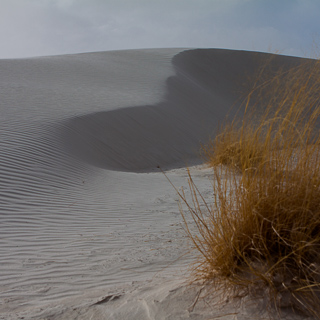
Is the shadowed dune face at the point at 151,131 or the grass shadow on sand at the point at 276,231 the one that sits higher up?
the grass shadow on sand at the point at 276,231

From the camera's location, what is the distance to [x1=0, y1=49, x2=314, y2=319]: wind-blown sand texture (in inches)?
121

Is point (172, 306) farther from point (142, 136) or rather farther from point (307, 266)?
point (142, 136)

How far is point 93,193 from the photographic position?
294 inches

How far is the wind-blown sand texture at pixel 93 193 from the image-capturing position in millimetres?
3074

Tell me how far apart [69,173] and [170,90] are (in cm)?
1351

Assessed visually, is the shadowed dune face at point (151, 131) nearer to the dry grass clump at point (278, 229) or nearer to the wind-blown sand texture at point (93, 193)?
the wind-blown sand texture at point (93, 193)

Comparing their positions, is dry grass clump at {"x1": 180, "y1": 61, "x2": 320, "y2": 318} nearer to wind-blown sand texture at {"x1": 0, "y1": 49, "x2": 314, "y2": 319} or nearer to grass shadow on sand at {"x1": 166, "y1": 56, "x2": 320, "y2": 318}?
grass shadow on sand at {"x1": 166, "y1": 56, "x2": 320, "y2": 318}

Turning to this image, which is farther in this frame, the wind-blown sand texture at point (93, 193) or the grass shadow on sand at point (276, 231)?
the wind-blown sand texture at point (93, 193)

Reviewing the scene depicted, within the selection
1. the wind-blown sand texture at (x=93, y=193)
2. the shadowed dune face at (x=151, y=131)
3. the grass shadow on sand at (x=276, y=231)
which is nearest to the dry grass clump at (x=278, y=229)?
the grass shadow on sand at (x=276, y=231)

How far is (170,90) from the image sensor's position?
21.2 meters

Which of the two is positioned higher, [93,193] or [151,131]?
[93,193]

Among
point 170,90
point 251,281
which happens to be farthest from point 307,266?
point 170,90

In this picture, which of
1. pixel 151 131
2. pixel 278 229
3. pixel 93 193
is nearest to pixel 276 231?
pixel 278 229

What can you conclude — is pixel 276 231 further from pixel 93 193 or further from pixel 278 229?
pixel 93 193
